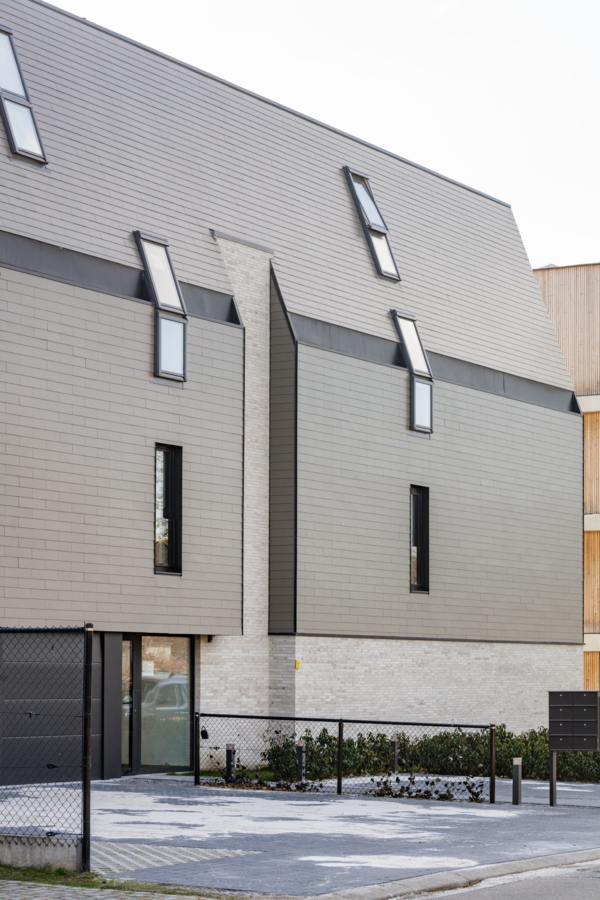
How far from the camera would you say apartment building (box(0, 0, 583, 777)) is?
1844 centimetres

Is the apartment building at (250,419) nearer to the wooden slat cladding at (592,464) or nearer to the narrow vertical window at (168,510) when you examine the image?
the narrow vertical window at (168,510)

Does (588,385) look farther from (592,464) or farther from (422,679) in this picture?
(422,679)

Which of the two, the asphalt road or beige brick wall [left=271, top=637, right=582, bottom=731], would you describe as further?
beige brick wall [left=271, top=637, right=582, bottom=731]

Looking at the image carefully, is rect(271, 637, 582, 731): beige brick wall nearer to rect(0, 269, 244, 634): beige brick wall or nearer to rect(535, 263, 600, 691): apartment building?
rect(0, 269, 244, 634): beige brick wall

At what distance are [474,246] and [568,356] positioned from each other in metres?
6.67

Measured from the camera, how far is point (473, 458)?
26.0 m

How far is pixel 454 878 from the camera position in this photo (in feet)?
33.2

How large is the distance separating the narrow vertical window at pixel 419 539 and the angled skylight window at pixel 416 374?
1363mm

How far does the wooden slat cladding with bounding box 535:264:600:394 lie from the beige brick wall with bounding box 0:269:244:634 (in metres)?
15.1

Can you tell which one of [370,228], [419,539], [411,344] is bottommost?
[419,539]

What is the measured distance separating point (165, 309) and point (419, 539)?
7772mm

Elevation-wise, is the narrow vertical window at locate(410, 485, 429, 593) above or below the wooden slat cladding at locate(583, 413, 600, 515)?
below

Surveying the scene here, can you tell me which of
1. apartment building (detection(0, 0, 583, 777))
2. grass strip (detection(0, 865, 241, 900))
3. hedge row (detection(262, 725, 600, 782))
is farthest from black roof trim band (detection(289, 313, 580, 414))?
grass strip (detection(0, 865, 241, 900))

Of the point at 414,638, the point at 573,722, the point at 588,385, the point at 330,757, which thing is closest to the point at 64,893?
the point at 573,722
